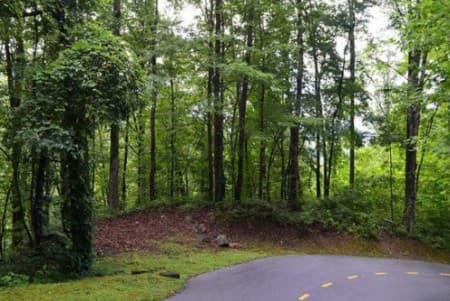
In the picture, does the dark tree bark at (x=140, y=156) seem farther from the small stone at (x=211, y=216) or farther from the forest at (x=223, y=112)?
the small stone at (x=211, y=216)

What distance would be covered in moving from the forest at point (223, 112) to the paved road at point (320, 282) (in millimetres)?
2865

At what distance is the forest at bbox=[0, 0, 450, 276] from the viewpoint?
8.49 metres

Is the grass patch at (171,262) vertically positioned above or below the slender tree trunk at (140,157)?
below

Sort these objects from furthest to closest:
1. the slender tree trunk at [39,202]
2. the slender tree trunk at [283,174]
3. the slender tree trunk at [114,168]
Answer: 1. the slender tree trunk at [283,174]
2. the slender tree trunk at [114,168]
3. the slender tree trunk at [39,202]

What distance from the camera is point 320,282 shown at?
7.38 metres

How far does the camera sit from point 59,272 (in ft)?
27.1

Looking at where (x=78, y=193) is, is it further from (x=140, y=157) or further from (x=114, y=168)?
(x=140, y=157)

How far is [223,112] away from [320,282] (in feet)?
38.0

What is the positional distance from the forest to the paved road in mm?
2865

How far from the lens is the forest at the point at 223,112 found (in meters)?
8.49

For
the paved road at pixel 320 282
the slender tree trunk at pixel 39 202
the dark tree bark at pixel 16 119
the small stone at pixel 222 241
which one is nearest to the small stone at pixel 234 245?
the small stone at pixel 222 241

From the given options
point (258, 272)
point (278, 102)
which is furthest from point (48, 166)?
point (278, 102)

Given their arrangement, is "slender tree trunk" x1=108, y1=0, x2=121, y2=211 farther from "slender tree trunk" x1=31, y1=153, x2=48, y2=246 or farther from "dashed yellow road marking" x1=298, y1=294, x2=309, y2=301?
"dashed yellow road marking" x1=298, y1=294, x2=309, y2=301

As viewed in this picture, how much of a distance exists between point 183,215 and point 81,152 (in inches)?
303
